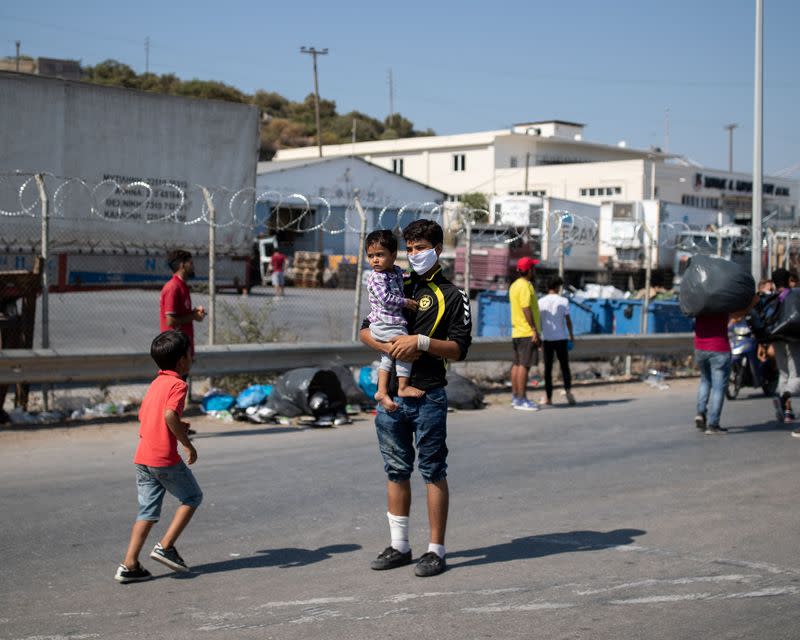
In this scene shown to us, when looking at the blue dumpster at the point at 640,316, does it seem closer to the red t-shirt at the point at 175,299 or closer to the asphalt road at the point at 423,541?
the asphalt road at the point at 423,541

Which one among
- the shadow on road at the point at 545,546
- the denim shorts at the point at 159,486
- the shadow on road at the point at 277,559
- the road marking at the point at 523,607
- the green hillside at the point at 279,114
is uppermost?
the green hillside at the point at 279,114

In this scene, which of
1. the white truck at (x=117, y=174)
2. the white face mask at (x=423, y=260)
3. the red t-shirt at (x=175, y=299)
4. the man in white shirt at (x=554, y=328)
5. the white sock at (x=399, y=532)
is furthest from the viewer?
the white truck at (x=117, y=174)

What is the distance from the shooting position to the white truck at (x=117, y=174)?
1842 cm

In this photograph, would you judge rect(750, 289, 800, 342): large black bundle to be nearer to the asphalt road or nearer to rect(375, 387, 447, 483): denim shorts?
A: the asphalt road

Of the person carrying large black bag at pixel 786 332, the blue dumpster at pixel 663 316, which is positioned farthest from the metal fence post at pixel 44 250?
the blue dumpster at pixel 663 316

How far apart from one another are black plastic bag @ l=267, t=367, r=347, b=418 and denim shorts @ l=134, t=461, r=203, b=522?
20.0ft

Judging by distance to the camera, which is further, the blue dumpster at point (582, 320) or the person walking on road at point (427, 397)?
the blue dumpster at point (582, 320)

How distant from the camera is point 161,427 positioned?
18.3ft

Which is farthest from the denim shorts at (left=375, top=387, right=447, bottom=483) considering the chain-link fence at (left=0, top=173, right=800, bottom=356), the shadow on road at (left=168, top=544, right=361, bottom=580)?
the chain-link fence at (left=0, top=173, right=800, bottom=356)

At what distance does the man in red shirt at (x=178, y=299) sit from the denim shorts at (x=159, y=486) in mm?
4348

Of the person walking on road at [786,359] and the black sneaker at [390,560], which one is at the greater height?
the person walking on road at [786,359]

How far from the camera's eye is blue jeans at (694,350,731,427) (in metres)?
10.9

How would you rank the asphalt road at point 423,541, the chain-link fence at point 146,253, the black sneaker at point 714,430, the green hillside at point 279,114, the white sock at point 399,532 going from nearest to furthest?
the asphalt road at point 423,541 < the white sock at point 399,532 < the black sneaker at point 714,430 < the chain-link fence at point 146,253 < the green hillside at point 279,114

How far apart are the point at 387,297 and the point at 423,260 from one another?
31 cm
